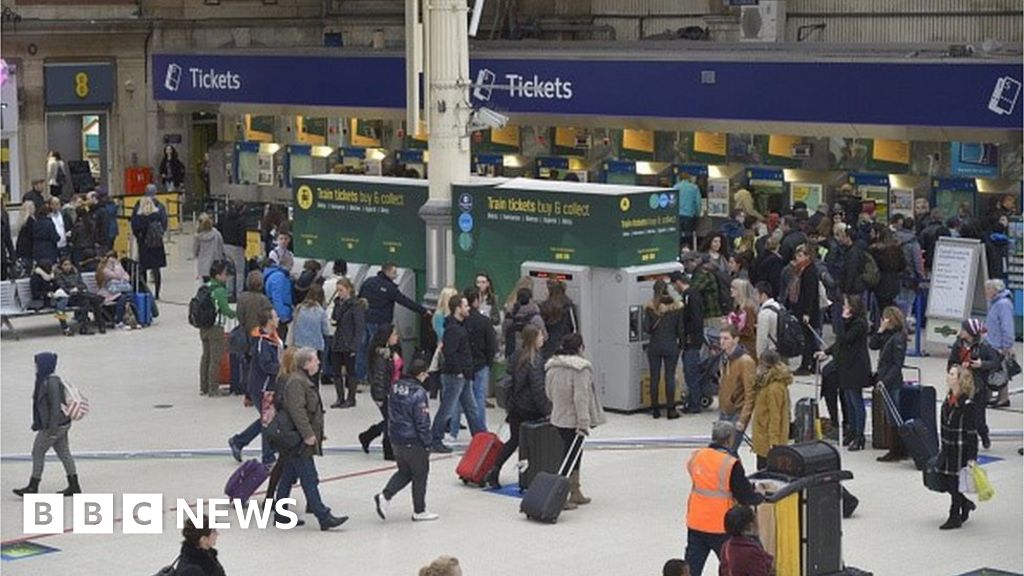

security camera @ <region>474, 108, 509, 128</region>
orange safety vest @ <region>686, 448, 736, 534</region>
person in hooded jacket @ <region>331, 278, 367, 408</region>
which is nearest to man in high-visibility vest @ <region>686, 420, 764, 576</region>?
orange safety vest @ <region>686, 448, 736, 534</region>

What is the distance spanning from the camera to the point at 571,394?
628 inches

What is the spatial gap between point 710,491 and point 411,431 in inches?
124

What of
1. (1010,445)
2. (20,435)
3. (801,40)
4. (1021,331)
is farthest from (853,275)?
(801,40)

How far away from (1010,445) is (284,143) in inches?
912

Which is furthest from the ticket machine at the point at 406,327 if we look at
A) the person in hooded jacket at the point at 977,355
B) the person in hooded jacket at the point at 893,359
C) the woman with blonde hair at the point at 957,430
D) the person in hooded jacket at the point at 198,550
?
the person in hooded jacket at the point at 198,550

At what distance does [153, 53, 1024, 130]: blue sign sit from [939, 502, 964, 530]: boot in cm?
979

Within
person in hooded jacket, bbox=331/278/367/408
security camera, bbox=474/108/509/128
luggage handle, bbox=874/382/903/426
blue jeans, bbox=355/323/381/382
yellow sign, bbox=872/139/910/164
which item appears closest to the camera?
luggage handle, bbox=874/382/903/426

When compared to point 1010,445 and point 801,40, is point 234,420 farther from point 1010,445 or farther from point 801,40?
point 801,40

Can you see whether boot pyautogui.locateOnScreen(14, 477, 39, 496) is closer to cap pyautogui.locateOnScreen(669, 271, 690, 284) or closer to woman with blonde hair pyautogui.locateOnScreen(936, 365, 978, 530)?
cap pyautogui.locateOnScreen(669, 271, 690, 284)

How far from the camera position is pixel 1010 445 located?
61.2 feet

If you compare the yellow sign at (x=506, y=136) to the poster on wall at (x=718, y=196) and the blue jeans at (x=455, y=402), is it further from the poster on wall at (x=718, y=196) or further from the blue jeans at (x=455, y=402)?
the blue jeans at (x=455, y=402)

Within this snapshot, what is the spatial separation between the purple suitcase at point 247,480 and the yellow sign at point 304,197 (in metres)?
7.73

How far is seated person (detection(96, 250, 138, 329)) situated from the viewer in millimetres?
26484

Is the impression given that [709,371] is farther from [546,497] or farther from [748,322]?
[546,497]
